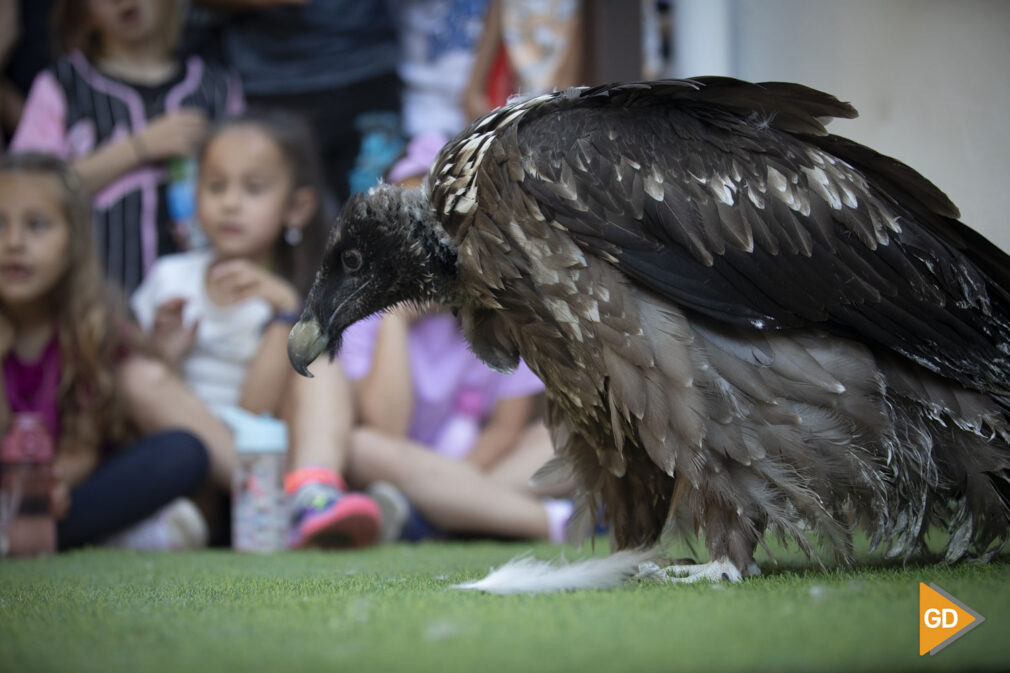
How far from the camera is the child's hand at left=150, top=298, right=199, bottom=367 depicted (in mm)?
4852

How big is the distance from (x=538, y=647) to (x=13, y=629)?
112 cm

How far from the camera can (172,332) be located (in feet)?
16.1

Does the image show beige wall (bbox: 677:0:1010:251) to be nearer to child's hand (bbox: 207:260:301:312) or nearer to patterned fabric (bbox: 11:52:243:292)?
child's hand (bbox: 207:260:301:312)

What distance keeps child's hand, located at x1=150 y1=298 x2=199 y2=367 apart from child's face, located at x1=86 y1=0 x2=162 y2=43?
6.69 ft

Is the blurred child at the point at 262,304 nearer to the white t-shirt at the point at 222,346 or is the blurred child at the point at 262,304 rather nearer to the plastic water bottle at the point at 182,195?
the white t-shirt at the point at 222,346

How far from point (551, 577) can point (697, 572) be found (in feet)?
1.37

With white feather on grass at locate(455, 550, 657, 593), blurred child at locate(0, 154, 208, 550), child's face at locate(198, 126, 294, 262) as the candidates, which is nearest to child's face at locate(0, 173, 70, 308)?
blurred child at locate(0, 154, 208, 550)

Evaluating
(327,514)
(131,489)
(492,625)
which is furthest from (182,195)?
(492,625)

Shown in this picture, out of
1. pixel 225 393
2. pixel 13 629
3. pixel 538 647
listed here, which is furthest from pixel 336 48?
pixel 538 647

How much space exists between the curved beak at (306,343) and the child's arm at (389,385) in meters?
1.96

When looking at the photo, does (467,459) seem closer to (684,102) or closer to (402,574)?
(402,574)

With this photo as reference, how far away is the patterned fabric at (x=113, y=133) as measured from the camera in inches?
228

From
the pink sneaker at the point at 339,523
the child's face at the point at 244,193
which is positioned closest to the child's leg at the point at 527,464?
the pink sneaker at the point at 339,523

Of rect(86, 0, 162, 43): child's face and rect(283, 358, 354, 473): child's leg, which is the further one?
rect(86, 0, 162, 43): child's face
